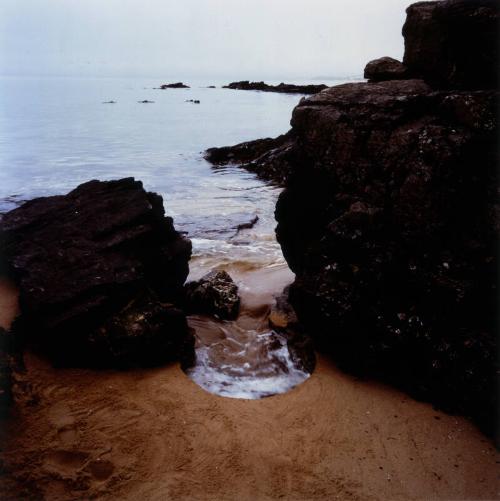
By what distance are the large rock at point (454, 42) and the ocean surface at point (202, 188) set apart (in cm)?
386

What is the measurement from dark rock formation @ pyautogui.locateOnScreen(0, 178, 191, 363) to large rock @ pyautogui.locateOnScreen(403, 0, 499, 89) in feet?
13.3

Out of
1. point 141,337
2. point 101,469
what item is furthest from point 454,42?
point 101,469

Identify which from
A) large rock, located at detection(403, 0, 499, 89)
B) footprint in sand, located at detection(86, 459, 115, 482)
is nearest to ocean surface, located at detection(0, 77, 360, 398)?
footprint in sand, located at detection(86, 459, 115, 482)

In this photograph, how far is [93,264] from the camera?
5.20 m

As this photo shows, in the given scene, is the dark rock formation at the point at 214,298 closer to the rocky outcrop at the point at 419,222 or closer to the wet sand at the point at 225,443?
the rocky outcrop at the point at 419,222

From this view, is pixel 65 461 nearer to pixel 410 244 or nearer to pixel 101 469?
pixel 101 469

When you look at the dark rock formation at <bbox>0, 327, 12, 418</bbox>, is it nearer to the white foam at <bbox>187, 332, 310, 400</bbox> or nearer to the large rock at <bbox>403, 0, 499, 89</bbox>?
the white foam at <bbox>187, 332, 310, 400</bbox>

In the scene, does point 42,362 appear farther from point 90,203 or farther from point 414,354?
point 414,354

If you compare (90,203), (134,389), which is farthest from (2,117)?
(134,389)

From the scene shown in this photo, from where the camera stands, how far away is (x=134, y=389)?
448 centimetres

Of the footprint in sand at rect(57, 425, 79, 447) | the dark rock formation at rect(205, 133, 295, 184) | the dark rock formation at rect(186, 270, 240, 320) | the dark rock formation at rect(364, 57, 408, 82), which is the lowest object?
the footprint in sand at rect(57, 425, 79, 447)

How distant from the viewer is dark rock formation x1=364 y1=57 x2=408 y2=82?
5.75m

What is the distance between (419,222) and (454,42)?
2208mm

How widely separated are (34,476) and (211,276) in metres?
3.87
